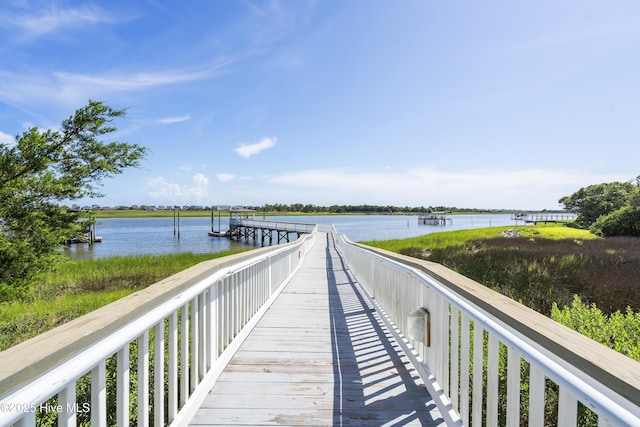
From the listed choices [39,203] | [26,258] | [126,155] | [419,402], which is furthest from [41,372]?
[126,155]

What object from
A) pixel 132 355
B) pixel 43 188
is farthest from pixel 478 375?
pixel 43 188

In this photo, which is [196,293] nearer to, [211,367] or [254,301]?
[211,367]

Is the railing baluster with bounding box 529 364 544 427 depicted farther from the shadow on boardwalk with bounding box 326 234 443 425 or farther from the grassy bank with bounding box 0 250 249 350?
the grassy bank with bounding box 0 250 249 350

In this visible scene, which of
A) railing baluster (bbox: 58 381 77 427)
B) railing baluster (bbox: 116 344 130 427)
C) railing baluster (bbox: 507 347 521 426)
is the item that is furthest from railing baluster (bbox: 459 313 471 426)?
railing baluster (bbox: 58 381 77 427)

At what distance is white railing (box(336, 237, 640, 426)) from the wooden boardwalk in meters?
0.22

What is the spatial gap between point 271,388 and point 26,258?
25.6 ft

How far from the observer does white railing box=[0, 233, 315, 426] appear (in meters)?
1.00

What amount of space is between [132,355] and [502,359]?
404 cm

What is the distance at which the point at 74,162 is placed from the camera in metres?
9.09

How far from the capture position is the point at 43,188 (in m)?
7.97

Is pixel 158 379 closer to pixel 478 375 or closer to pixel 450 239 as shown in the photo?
pixel 478 375

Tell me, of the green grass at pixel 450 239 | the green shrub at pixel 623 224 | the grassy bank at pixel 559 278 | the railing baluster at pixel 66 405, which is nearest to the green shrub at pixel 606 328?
the grassy bank at pixel 559 278

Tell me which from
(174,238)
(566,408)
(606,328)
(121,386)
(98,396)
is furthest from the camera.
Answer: (174,238)

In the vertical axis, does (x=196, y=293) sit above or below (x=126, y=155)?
below
